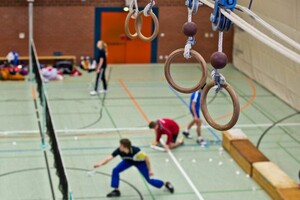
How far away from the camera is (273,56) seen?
19.9 meters

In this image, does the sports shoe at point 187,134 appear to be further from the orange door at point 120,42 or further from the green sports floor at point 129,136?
the orange door at point 120,42

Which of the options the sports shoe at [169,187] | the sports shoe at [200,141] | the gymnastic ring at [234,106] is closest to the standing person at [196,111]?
the sports shoe at [200,141]

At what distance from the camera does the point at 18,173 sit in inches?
567

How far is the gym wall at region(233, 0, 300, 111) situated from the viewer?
13692mm

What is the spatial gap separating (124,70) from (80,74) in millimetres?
1933

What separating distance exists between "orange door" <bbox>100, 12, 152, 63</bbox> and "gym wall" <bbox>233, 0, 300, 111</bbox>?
3.58 m

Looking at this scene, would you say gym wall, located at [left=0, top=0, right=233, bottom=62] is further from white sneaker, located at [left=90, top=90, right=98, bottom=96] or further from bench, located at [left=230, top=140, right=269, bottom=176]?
bench, located at [left=230, top=140, right=269, bottom=176]

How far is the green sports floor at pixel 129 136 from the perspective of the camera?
13.9 m

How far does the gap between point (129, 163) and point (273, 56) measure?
8.41 meters

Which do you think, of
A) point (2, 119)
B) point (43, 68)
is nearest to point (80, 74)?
point (43, 68)

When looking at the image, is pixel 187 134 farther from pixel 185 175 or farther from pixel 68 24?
pixel 68 24

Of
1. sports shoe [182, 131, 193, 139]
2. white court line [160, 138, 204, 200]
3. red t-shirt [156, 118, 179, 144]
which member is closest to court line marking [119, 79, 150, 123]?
sports shoe [182, 131, 193, 139]

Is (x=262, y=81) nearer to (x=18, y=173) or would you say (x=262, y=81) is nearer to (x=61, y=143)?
(x=61, y=143)

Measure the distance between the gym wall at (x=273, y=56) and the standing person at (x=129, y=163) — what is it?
3.94 m
